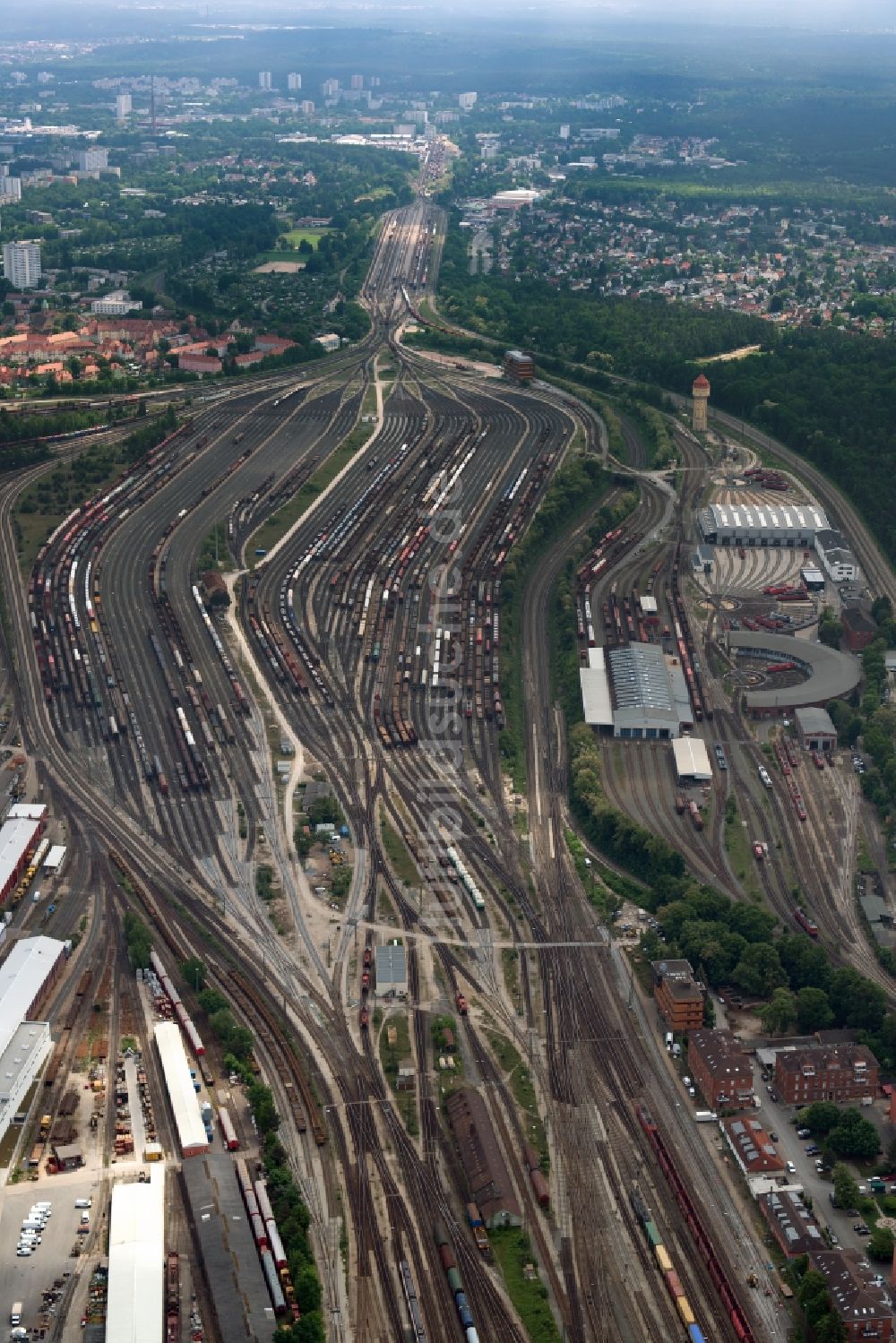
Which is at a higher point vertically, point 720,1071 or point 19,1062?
point 19,1062

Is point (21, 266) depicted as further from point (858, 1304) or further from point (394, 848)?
point (858, 1304)

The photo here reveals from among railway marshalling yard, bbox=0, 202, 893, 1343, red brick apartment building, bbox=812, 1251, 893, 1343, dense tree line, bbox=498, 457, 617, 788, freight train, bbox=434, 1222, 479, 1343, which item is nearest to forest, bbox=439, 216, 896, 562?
railway marshalling yard, bbox=0, 202, 893, 1343

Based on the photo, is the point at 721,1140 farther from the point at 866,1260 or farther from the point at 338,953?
the point at 338,953

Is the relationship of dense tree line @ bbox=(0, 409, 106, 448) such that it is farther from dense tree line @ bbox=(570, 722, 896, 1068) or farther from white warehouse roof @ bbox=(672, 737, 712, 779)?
dense tree line @ bbox=(570, 722, 896, 1068)

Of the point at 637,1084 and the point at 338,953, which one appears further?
the point at 338,953

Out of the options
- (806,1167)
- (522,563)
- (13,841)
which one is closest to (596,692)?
(522,563)

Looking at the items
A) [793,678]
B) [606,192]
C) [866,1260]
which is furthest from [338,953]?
[606,192]
